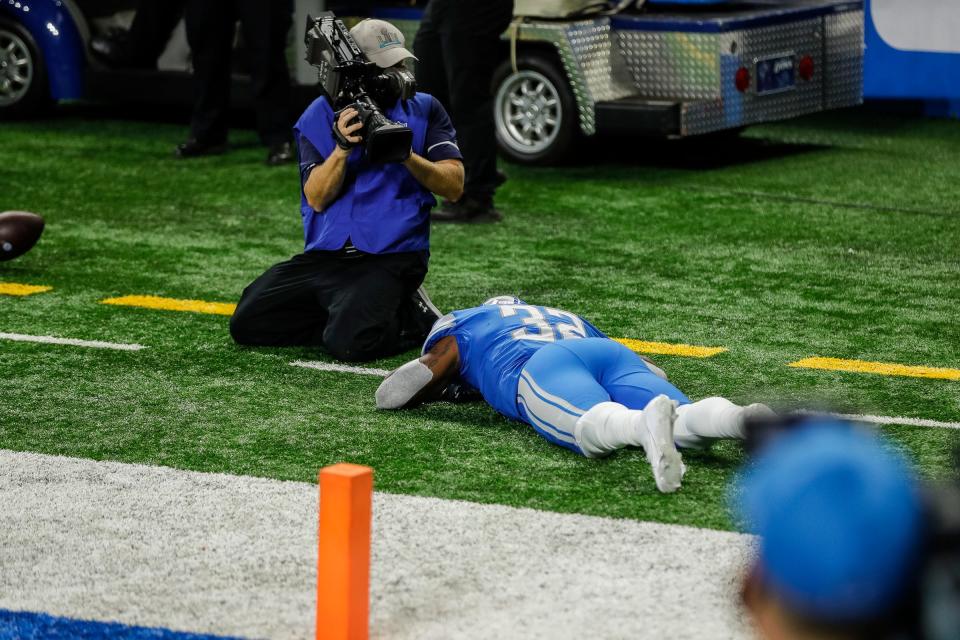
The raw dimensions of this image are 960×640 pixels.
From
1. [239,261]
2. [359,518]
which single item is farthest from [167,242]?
[359,518]

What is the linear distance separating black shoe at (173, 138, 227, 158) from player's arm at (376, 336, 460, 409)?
6.33 metres

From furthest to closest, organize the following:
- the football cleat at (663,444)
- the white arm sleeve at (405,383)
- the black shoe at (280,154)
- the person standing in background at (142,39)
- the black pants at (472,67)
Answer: the person standing in background at (142,39) < the black shoe at (280,154) < the black pants at (472,67) < the white arm sleeve at (405,383) < the football cleat at (663,444)

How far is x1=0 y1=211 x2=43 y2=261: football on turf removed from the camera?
754cm

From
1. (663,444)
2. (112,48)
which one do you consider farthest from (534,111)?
(663,444)

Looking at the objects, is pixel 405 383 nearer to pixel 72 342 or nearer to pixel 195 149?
pixel 72 342

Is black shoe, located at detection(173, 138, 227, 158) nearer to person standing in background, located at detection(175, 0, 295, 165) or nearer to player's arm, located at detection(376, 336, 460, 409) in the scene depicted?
person standing in background, located at detection(175, 0, 295, 165)

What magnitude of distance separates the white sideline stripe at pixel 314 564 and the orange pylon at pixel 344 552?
275mm

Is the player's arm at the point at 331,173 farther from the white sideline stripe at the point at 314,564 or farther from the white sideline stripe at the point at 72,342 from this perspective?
the white sideline stripe at the point at 314,564

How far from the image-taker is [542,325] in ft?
16.9

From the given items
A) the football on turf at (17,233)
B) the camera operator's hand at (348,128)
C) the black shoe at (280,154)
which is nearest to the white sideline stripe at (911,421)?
the camera operator's hand at (348,128)

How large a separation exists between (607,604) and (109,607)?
1.11 metres

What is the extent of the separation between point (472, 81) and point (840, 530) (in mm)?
7665

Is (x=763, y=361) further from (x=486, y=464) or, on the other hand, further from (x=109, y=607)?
(x=109, y=607)

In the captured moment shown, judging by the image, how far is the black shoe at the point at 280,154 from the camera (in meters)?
10.8
